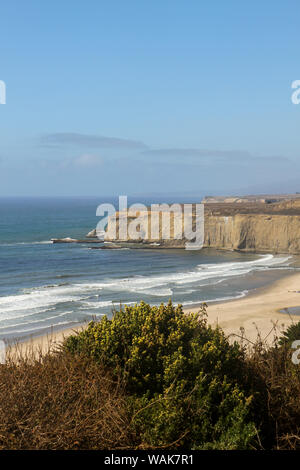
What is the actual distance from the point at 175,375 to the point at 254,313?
24887 millimetres

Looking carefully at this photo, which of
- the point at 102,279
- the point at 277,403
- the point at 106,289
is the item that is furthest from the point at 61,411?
the point at 102,279

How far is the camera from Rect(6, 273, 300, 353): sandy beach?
26.9 meters

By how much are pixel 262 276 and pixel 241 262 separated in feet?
38.5

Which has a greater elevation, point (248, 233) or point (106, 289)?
point (248, 233)

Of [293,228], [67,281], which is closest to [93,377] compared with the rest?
[67,281]

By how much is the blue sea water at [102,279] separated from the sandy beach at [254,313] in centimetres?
145

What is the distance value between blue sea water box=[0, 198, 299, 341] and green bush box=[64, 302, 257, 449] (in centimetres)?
1479

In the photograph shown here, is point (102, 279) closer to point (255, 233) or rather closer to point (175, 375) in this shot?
point (255, 233)

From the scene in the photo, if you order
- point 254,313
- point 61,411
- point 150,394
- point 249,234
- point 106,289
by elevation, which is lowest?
point 254,313

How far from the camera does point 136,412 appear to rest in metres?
7.98

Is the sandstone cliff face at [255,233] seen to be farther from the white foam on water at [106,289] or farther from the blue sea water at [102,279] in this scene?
the white foam on water at [106,289]

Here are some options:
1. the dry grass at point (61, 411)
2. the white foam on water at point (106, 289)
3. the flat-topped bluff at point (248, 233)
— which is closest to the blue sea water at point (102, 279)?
the white foam on water at point (106, 289)

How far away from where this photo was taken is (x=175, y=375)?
27.8 feet

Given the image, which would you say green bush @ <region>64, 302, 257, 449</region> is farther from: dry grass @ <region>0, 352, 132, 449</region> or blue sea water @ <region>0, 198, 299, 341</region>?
blue sea water @ <region>0, 198, 299, 341</region>
